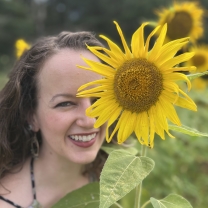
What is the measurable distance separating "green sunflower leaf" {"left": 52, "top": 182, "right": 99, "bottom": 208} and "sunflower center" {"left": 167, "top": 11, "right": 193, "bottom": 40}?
2.70 feet

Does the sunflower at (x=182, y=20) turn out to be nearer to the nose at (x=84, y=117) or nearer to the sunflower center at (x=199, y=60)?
the sunflower center at (x=199, y=60)

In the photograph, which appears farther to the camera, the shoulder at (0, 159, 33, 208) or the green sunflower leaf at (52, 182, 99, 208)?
the shoulder at (0, 159, 33, 208)

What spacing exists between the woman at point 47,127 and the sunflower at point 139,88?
256 mm

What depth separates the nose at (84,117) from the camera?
3.76 ft

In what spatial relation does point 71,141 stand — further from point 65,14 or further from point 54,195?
point 65,14

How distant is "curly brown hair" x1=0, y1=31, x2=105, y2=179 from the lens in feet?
4.25

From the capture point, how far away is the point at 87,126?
1154 mm

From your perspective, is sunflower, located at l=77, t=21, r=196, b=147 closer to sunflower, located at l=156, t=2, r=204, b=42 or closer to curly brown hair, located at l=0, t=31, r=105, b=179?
curly brown hair, located at l=0, t=31, r=105, b=179

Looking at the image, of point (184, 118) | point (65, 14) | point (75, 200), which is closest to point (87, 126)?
point (75, 200)

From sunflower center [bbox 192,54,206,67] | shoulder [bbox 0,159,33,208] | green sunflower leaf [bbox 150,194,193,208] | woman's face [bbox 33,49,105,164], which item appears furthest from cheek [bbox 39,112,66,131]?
sunflower center [bbox 192,54,206,67]

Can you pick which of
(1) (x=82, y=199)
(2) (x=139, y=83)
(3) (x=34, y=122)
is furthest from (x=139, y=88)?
(3) (x=34, y=122)

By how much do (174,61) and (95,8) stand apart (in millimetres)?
18320

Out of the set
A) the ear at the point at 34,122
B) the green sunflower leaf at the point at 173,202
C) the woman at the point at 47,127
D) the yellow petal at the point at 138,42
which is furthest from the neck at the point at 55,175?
the yellow petal at the point at 138,42

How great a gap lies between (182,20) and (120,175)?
3.60ft
